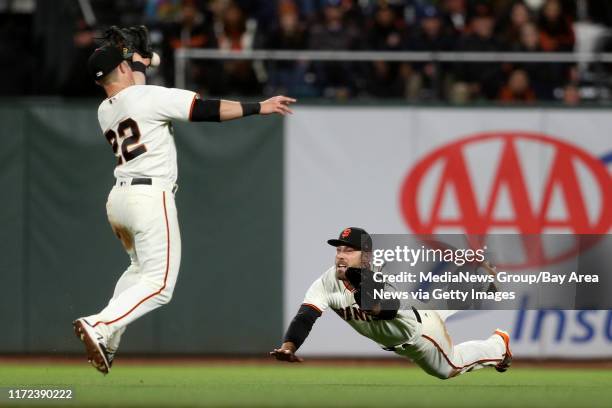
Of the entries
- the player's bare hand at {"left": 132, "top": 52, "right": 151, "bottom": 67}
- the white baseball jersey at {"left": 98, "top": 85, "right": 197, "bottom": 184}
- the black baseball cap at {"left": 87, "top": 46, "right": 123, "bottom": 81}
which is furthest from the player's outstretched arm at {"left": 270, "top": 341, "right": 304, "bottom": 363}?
the player's bare hand at {"left": 132, "top": 52, "right": 151, "bottom": 67}

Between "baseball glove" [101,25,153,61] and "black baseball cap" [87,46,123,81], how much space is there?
0.19m

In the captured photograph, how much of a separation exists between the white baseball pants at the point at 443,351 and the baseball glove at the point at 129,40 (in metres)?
2.89

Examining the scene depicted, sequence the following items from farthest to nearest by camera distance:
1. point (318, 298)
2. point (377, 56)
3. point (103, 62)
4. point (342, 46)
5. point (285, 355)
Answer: point (342, 46) < point (377, 56) < point (318, 298) < point (103, 62) < point (285, 355)

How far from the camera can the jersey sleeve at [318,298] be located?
8.11 m

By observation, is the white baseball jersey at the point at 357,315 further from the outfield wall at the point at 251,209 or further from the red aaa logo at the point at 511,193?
the red aaa logo at the point at 511,193

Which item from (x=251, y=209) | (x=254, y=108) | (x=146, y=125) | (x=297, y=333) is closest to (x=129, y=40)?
(x=146, y=125)

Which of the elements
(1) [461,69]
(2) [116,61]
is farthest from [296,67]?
(2) [116,61]

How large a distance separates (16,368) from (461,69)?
6.12 metres

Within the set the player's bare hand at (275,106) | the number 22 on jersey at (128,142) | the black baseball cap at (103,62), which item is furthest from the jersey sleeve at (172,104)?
the player's bare hand at (275,106)

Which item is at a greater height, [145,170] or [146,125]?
[146,125]

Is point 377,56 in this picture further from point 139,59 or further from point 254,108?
point 254,108

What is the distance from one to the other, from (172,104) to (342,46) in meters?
5.92

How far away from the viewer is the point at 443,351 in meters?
8.37

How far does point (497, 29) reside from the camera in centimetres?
1405
